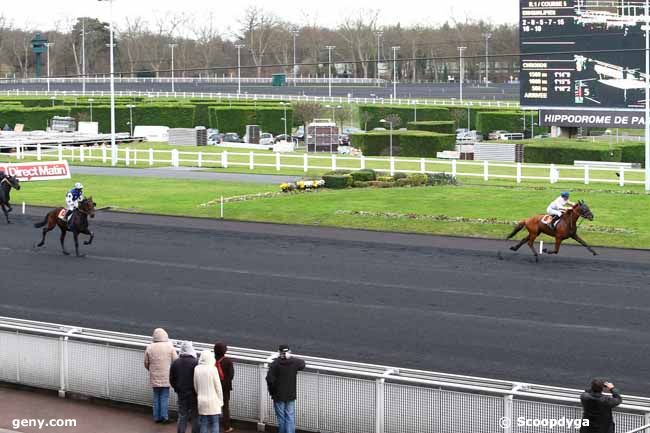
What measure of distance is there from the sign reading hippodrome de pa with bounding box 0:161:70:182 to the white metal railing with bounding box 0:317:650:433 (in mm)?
23820

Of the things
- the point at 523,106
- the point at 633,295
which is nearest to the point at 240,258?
the point at 633,295

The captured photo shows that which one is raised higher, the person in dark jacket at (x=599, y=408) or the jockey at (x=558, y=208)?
the jockey at (x=558, y=208)

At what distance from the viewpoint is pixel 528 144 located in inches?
2179

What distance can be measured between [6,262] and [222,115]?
54279mm

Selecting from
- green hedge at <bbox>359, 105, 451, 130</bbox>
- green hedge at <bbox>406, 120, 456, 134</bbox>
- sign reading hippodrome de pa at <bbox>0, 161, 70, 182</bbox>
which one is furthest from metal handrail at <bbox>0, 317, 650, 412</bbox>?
green hedge at <bbox>359, 105, 451, 130</bbox>

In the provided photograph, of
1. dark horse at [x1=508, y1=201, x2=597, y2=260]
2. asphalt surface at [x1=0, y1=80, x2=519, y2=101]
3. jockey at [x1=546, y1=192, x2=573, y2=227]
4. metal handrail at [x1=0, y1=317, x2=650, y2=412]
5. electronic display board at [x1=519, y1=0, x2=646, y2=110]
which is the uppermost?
asphalt surface at [x1=0, y1=80, x2=519, y2=101]

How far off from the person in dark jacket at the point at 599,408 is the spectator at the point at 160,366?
4.89m

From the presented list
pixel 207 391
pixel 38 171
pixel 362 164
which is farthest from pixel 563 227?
pixel 38 171

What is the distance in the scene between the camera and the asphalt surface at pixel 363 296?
16.8 m

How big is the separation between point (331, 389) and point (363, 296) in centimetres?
798

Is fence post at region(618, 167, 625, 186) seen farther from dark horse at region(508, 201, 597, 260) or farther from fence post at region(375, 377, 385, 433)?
fence post at region(375, 377, 385, 433)

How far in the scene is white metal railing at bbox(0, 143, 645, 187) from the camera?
132ft

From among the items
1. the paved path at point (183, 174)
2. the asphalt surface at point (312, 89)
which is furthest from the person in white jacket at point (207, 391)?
the asphalt surface at point (312, 89)

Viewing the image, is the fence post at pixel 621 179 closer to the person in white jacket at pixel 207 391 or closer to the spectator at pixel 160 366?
A: the spectator at pixel 160 366
